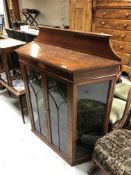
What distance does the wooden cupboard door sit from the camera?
9.80 feet

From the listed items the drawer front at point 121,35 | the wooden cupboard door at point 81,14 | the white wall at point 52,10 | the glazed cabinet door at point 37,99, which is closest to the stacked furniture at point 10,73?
the glazed cabinet door at point 37,99

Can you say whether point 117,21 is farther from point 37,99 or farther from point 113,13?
point 37,99

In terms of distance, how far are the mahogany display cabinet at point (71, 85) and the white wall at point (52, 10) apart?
10.9 feet

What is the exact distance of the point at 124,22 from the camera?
2623mm

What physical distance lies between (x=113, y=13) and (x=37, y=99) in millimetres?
2011

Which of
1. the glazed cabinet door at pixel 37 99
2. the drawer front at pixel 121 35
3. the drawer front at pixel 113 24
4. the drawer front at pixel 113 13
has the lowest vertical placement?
the glazed cabinet door at pixel 37 99

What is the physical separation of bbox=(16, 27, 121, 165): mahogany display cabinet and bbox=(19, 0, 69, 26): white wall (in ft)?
10.9

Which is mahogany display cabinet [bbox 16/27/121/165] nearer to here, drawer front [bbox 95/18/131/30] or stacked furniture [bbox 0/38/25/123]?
stacked furniture [bbox 0/38/25/123]

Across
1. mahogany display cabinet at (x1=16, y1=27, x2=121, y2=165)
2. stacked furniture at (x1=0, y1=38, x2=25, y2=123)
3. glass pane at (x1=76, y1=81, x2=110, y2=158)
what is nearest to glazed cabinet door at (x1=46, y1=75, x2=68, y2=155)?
mahogany display cabinet at (x1=16, y1=27, x2=121, y2=165)

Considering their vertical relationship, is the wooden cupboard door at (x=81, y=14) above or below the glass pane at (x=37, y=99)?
above

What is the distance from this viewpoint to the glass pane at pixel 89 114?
1.18 meters

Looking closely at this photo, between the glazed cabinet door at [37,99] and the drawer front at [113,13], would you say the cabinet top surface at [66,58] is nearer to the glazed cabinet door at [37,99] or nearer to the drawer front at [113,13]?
the glazed cabinet door at [37,99]

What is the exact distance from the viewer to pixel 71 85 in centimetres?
108

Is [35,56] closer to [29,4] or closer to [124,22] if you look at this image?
[124,22]
